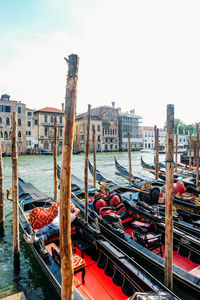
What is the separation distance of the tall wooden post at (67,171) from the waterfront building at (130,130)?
37815mm

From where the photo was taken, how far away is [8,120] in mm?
27969

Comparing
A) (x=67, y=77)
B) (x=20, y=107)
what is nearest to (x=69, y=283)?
(x=67, y=77)

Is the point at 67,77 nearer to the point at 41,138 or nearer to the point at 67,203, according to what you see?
the point at 67,203

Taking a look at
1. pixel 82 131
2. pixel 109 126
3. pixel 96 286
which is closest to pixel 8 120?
pixel 82 131

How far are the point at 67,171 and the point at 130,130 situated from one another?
131ft

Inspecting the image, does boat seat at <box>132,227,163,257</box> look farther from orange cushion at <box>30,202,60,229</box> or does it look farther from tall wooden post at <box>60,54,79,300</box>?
tall wooden post at <box>60,54,79,300</box>

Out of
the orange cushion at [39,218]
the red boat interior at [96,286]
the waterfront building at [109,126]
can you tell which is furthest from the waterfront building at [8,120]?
the red boat interior at [96,286]

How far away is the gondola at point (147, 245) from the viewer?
10.0ft

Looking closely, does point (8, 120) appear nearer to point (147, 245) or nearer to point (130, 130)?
point (130, 130)

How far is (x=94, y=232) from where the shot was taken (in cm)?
376

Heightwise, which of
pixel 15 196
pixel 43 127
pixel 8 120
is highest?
pixel 8 120

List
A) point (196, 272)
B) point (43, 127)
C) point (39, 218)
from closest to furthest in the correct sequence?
1. point (196, 272)
2. point (39, 218)
3. point (43, 127)

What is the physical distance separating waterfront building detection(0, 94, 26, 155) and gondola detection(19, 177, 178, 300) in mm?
26374

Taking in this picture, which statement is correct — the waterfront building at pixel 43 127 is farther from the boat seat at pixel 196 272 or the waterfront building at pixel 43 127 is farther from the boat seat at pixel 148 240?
the boat seat at pixel 196 272
